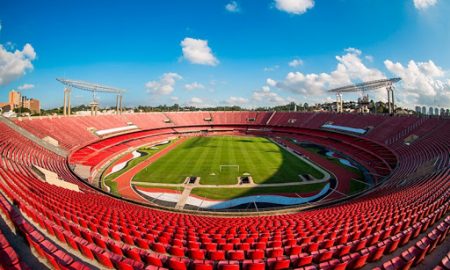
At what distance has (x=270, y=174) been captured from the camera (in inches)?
1232

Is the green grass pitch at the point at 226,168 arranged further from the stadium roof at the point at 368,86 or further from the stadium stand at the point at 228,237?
the stadium roof at the point at 368,86

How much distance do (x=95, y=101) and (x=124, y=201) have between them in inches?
2024

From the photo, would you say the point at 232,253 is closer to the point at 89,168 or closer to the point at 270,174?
the point at 270,174

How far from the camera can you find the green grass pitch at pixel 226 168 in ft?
98.3

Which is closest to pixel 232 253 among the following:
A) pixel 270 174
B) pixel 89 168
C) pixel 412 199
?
pixel 412 199

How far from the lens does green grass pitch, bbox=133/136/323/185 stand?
30.0 meters

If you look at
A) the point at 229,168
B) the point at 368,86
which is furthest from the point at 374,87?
the point at 229,168

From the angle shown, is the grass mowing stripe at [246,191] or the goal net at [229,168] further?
the goal net at [229,168]

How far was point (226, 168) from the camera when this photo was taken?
113 feet

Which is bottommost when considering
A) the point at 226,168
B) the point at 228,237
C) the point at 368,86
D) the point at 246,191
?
the point at 246,191

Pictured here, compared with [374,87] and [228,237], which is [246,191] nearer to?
[228,237]

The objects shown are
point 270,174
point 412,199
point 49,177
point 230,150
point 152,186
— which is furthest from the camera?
point 230,150

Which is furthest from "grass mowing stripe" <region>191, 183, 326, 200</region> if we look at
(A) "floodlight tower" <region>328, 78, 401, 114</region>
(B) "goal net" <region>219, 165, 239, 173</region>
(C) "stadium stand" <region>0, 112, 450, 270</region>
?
(A) "floodlight tower" <region>328, 78, 401, 114</region>

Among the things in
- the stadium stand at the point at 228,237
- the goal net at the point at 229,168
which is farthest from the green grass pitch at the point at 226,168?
the stadium stand at the point at 228,237
